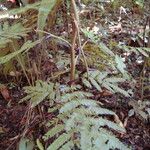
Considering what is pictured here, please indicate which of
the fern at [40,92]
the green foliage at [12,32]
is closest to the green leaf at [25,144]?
the fern at [40,92]

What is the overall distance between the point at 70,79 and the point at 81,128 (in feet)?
1.02

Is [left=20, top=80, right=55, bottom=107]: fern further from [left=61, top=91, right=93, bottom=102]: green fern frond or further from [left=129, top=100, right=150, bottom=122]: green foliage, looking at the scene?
[left=129, top=100, right=150, bottom=122]: green foliage

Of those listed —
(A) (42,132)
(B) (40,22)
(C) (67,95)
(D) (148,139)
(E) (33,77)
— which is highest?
(B) (40,22)

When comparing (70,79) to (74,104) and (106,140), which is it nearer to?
(74,104)

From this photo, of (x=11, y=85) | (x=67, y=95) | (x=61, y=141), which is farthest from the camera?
(x=11, y=85)

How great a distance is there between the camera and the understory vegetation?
1.21 m

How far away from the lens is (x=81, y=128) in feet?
3.82

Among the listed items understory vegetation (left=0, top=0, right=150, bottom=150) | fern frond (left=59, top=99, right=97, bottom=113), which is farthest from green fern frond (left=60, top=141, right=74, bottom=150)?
fern frond (left=59, top=99, right=97, bottom=113)

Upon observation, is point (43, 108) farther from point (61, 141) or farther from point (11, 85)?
point (61, 141)

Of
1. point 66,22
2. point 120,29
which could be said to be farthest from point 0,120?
point 120,29

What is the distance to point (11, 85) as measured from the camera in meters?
2.11

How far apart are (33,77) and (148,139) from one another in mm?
651

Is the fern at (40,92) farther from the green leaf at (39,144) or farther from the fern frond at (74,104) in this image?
the green leaf at (39,144)

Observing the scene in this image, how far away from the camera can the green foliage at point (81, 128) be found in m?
1.13
